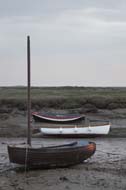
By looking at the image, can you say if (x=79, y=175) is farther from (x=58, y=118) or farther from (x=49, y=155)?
(x=58, y=118)

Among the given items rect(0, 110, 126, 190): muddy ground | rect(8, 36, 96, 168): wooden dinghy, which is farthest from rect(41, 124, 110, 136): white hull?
rect(8, 36, 96, 168): wooden dinghy

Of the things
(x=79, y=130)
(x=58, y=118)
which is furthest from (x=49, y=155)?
(x=58, y=118)

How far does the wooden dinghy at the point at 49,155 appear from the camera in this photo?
19.8 metres

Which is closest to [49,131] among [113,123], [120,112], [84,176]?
[113,123]

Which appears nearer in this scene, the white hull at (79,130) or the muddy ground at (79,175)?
the muddy ground at (79,175)

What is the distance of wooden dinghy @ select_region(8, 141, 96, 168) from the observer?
1980 centimetres

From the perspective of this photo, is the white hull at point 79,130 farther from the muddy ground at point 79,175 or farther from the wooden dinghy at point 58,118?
the wooden dinghy at point 58,118

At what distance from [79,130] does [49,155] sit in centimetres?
1395

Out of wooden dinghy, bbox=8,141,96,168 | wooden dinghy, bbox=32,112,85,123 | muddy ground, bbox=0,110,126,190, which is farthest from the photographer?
wooden dinghy, bbox=32,112,85,123

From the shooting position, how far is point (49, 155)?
20.1 metres

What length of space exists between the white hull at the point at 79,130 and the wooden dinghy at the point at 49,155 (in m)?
12.6

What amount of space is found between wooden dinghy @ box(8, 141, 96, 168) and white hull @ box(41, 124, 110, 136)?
41.2 ft

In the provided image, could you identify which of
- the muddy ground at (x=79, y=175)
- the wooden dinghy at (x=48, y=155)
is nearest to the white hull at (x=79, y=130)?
the muddy ground at (x=79, y=175)

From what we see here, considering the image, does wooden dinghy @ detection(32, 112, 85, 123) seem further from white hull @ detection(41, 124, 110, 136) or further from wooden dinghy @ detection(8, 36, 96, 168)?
wooden dinghy @ detection(8, 36, 96, 168)
